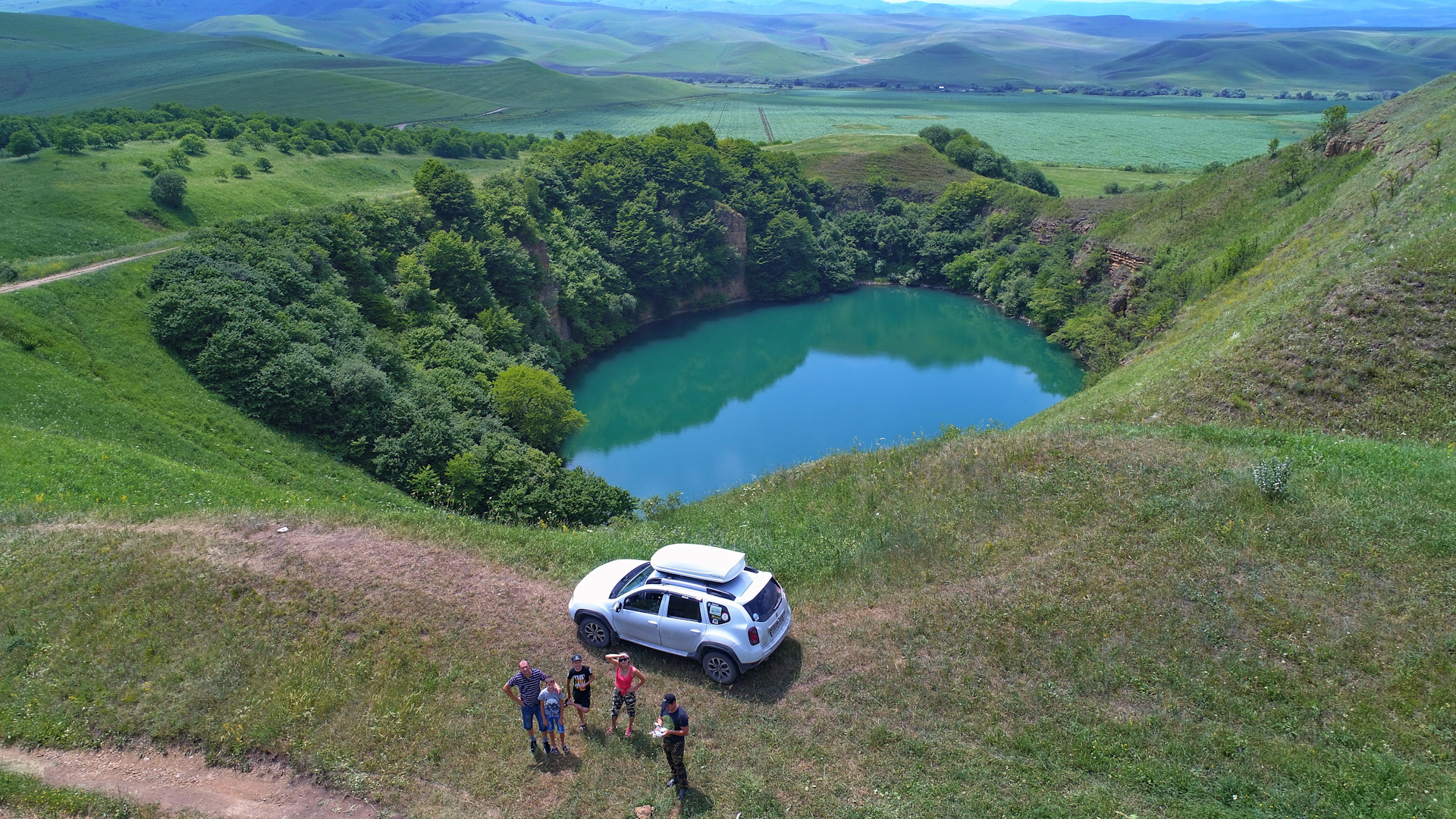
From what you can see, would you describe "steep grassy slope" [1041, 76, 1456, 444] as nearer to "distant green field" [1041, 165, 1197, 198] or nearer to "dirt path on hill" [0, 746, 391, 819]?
"dirt path on hill" [0, 746, 391, 819]

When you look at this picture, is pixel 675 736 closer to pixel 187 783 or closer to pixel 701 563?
pixel 701 563

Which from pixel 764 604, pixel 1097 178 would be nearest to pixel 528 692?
pixel 764 604

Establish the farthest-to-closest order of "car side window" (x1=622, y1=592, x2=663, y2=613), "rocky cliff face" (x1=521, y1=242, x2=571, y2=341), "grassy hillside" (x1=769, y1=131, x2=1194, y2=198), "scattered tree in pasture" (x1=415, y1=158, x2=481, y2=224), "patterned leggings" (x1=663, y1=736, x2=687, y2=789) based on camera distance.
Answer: "grassy hillside" (x1=769, y1=131, x2=1194, y2=198)
"rocky cliff face" (x1=521, y1=242, x2=571, y2=341)
"scattered tree in pasture" (x1=415, y1=158, x2=481, y2=224)
"car side window" (x1=622, y1=592, x2=663, y2=613)
"patterned leggings" (x1=663, y1=736, x2=687, y2=789)

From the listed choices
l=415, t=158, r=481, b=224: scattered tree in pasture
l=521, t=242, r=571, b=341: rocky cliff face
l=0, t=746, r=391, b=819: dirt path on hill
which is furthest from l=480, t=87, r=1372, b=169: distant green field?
l=0, t=746, r=391, b=819: dirt path on hill

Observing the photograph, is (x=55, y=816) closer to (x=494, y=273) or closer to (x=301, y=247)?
(x=301, y=247)

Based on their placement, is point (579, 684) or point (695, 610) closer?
point (579, 684)

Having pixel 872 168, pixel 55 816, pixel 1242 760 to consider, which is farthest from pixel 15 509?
pixel 872 168
